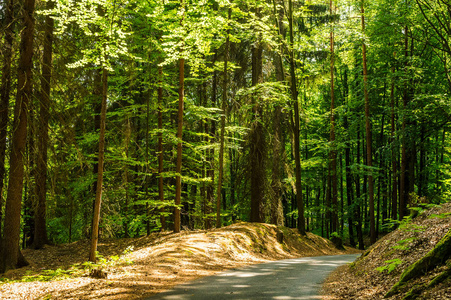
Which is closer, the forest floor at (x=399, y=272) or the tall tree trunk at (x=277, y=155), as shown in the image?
the forest floor at (x=399, y=272)

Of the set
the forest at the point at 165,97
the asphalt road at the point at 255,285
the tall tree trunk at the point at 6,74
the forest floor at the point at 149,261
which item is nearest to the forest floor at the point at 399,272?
the asphalt road at the point at 255,285

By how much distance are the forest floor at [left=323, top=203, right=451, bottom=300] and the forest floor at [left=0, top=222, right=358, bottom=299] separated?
3.71 meters

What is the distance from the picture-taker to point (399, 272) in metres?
6.16

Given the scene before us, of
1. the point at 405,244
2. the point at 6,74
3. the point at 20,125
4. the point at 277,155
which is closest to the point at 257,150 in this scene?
the point at 277,155

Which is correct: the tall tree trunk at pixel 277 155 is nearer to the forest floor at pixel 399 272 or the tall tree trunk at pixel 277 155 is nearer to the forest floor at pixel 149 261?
the forest floor at pixel 149 261

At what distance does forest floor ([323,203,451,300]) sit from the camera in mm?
4934

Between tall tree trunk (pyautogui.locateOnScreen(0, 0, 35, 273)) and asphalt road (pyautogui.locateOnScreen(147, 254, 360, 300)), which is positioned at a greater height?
tall tree trunk (pyautogui.locateOnScreen(0, 0, 35, 273))

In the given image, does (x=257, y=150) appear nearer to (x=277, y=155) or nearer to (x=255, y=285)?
(x=277, y=155)

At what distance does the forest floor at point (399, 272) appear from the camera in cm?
493

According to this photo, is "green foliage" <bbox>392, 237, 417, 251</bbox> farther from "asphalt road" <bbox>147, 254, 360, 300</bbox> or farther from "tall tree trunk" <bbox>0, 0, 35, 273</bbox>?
"tall tree trunk" <bbox>0, 0, 35, 273</bbox>

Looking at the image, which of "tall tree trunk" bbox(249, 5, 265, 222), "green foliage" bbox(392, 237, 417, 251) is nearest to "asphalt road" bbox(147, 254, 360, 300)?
"green foliage" bbox(392, 237, 417, 251)

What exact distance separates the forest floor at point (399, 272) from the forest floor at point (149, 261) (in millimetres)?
3715

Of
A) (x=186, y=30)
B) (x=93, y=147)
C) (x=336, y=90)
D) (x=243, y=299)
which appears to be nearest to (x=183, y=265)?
(x=243, y=299)

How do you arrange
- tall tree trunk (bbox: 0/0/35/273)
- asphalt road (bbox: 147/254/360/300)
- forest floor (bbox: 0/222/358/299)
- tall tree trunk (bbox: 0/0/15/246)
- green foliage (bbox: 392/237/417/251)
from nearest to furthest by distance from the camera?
asphalt road (bbox: 147/254/360/300), green foliage (bbox: 392/237/417/251), forest floor (bbox: 0/222/358/299), tall tree trunk (bbox: 0/0/15/246), tall tree trunk (bbox: 0/0/35/273)
